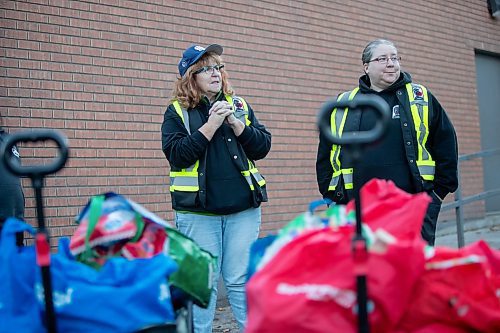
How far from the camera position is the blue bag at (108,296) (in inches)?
101

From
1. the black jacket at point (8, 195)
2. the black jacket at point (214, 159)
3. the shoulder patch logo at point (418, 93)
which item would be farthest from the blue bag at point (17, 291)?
the shoulder patch logo at point (418, 93)

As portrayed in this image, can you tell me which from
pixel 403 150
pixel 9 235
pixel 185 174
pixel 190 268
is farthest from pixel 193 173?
pixel 9 235

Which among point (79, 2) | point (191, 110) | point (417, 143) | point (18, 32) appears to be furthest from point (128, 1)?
point (417, 143)

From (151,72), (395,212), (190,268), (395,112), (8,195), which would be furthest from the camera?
(151,72)

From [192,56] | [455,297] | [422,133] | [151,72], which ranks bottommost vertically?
[455,297]

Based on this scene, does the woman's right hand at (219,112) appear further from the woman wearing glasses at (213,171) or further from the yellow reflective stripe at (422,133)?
the yellow reflective stripe at (422,133)

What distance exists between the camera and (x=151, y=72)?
695 centimetres

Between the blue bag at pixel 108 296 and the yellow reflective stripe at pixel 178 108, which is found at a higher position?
the yellow reflective stripe at pixel 178 108

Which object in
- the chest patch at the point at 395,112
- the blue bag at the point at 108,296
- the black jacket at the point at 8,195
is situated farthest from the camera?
the chest patch at the point at 395,112

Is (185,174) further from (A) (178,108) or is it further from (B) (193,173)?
(A) (178,108)

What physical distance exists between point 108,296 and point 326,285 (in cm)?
74

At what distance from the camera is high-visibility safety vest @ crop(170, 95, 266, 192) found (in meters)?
4.35

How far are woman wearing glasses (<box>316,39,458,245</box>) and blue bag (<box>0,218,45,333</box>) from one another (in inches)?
81.2

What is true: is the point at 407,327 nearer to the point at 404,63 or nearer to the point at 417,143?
the point at 417,143
